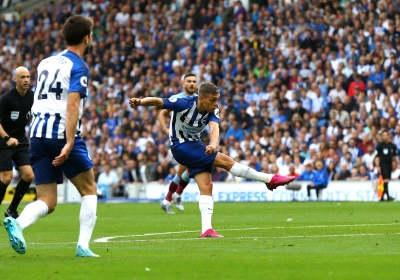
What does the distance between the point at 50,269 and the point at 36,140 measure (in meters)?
1.42

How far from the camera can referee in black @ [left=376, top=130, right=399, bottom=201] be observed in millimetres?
25391

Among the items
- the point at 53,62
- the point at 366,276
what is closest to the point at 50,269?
the point at 53,62

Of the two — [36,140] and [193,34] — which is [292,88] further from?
[36,140]

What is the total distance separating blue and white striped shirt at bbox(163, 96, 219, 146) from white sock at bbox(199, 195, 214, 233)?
1175 mm

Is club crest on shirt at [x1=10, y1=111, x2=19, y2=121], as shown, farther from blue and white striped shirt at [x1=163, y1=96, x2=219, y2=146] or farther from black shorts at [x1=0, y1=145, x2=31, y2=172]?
blue and white striped shirt at [x1=163, y1=96, x2=219, y2=146]

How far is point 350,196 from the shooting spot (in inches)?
1044

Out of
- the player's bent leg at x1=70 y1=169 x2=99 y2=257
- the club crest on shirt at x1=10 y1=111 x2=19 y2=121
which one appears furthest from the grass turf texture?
the club crest on shirt at x1=10 y1=111 x2=19 y2=121

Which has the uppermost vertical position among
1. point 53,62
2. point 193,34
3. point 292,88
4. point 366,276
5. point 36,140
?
point 193,34

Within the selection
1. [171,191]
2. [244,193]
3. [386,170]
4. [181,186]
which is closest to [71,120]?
[181,186]

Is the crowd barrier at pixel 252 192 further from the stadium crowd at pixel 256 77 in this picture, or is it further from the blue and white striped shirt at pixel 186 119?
the blue and white striped shirt at pixel 186 119

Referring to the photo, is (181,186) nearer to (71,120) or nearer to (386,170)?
(386,170)

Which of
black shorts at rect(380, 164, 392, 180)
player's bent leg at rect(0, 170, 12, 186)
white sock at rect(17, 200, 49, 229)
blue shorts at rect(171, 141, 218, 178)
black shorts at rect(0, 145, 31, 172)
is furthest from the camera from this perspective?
black shorts at rect(380, 164, 392, 180)

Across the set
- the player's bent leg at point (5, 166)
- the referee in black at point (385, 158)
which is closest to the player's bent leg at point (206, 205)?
the player's bent leg at point (5, 166)

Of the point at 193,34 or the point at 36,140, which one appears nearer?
the point at 36,140
